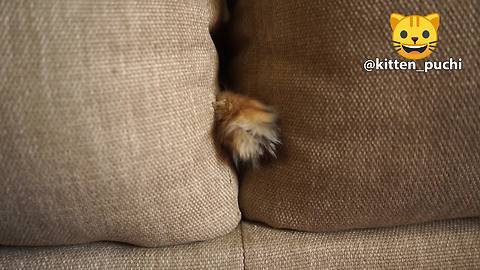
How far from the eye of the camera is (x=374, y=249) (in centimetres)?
56

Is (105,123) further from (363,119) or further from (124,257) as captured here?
(363,119)

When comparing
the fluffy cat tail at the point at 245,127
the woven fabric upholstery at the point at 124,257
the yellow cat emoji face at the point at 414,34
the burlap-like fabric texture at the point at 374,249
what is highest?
the yellow cat emoji face at the point at 414,34

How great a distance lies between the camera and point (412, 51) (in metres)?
0.46

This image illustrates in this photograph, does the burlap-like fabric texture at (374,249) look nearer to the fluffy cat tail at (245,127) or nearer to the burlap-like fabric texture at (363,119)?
the burlap-like fabric texture at (363,119)

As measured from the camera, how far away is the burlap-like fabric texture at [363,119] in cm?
46

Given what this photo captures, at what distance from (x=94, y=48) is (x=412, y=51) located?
14.6 inches

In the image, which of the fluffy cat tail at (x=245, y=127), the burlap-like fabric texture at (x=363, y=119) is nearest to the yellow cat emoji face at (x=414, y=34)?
the burlap-like fabric texture at (x=363, y=119)

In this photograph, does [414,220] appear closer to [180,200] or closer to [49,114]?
[180,200]

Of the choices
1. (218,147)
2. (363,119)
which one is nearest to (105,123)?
(218,147)

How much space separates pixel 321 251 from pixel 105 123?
34cm

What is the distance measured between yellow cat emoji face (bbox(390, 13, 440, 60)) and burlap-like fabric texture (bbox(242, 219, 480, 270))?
0.86 feet

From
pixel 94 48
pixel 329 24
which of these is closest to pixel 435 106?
pixel 329 24

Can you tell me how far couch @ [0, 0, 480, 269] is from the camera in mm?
439

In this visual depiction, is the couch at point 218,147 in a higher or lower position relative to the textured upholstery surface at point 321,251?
higher
